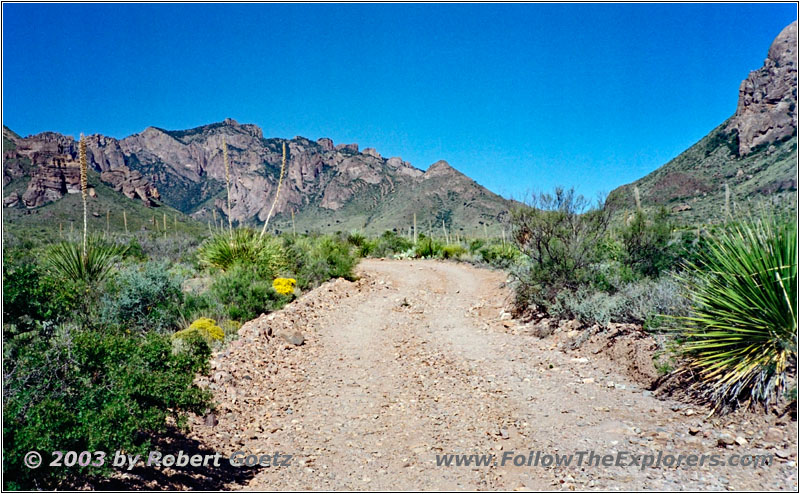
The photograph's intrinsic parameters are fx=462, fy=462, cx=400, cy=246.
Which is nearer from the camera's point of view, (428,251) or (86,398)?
(86,398)

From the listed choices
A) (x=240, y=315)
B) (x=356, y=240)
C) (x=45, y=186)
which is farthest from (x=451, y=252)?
(x=45, y=186)

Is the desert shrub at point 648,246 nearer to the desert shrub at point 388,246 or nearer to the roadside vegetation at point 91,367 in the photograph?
the roadside vegetation at point 91,367

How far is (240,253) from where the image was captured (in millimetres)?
13102

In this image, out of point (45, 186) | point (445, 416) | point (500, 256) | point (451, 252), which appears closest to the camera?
point (445, 416)

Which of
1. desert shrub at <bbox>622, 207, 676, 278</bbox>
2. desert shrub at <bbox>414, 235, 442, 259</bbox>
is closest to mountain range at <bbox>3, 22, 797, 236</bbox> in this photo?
desert shrub at <bbox>622, 207, 676, 278</bbox>

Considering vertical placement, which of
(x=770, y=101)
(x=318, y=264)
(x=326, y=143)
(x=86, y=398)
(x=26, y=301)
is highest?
(x=326, y=143)

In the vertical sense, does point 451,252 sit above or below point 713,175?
below

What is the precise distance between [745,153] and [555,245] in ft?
155

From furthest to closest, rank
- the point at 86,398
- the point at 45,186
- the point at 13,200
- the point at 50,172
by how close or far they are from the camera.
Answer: the point at 45,186 → the point at 13,200 → the point at 50,172 → the point at 86,398

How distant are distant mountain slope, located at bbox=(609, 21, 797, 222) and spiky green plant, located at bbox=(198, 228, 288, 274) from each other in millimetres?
24640

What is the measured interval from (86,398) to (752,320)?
19.0ft

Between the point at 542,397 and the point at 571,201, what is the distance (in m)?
6.27

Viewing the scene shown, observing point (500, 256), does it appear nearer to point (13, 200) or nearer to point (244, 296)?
point (244, 296)

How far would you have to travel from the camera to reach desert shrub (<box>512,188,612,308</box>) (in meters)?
9.24
